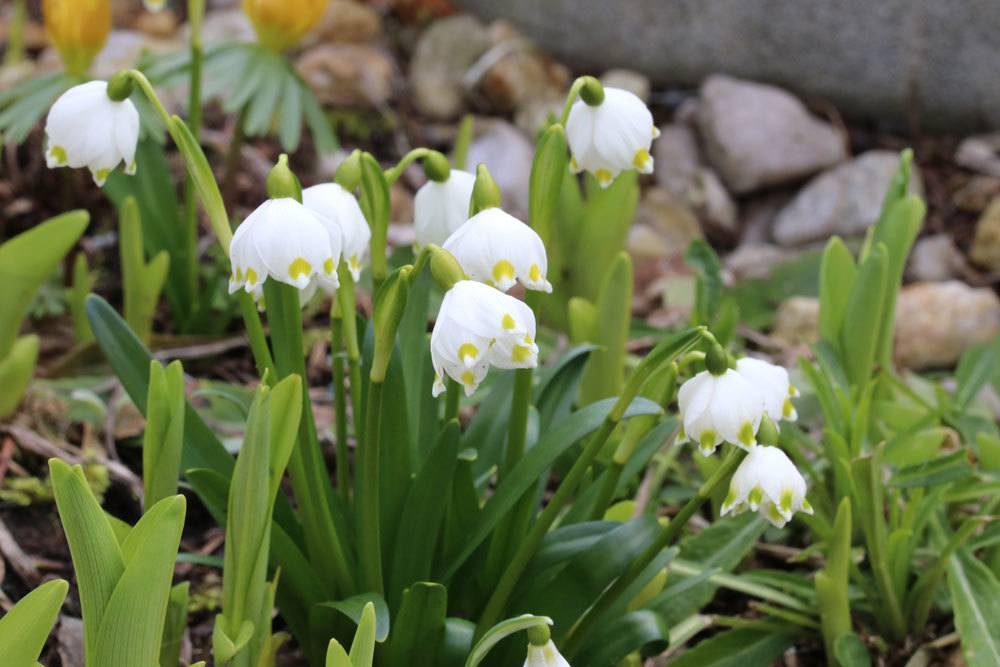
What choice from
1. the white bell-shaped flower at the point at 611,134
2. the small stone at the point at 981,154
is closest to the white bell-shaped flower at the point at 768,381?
the white bell-shaped flower at the point at 611,134

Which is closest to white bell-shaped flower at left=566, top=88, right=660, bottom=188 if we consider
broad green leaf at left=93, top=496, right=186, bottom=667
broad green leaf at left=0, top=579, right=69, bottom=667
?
broad green leaf at left=93, top=496, right=186, bottom=667

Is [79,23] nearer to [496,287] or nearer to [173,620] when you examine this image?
[173,620]

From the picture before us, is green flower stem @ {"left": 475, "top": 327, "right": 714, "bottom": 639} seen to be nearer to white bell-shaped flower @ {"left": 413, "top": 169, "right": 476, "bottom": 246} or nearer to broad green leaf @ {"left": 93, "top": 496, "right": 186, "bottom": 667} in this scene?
white bell-shaped flower @ {"left": 413, "top": 169, "right": 476, "bottom": 246}

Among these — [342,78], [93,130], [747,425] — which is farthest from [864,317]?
[342,78]

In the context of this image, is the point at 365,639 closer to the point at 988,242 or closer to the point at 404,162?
the point at 404,162

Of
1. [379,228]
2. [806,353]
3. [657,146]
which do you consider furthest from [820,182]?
[379,228]
